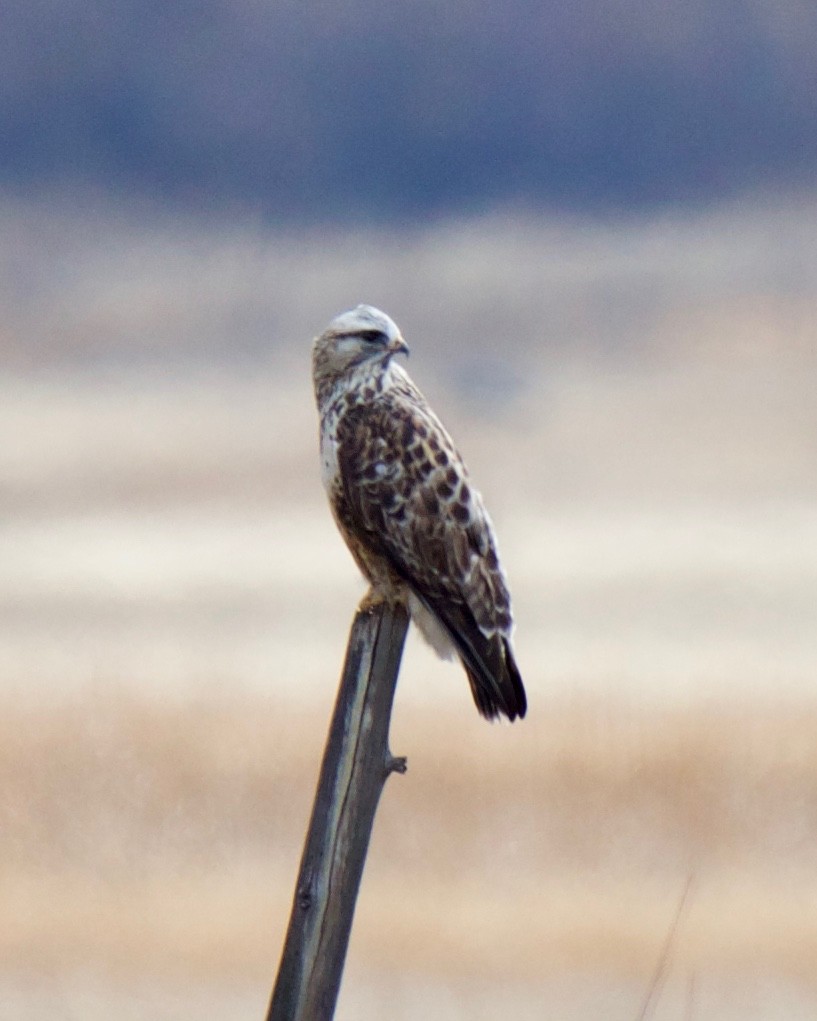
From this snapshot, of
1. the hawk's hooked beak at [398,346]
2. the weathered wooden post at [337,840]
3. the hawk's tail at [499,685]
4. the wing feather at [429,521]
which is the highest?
the hawk's hooked beak at [398,346]

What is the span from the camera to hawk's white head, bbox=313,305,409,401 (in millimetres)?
3314

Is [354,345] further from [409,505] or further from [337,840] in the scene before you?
[337,840]

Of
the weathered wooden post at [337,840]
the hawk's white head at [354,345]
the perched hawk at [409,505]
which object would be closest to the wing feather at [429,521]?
the perched hawk at [409,505]

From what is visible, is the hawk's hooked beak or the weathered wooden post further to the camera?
the hawk's hooked beak

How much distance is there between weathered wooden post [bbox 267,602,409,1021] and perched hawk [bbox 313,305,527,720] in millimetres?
752

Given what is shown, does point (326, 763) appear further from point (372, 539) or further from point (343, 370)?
point (343, 370)

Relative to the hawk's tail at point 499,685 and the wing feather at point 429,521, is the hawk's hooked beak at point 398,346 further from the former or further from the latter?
the hawk's tail at point 499,685

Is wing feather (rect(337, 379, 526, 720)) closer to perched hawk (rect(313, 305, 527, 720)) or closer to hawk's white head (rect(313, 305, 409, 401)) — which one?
perched hawk (rect(313, 305, 527, 720))

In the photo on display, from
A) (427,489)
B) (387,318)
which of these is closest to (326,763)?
(427,489)

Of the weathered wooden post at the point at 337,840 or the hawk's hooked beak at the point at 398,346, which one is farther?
the hawk's hooked beak at the point at 398,346

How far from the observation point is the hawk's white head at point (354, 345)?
3314mm

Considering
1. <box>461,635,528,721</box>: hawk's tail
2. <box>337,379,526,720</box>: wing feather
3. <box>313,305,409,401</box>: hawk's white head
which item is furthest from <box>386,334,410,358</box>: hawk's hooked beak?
<box>461,635,528,721</box>: hawk's tail

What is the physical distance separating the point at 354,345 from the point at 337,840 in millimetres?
1484

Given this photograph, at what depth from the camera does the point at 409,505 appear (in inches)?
129
